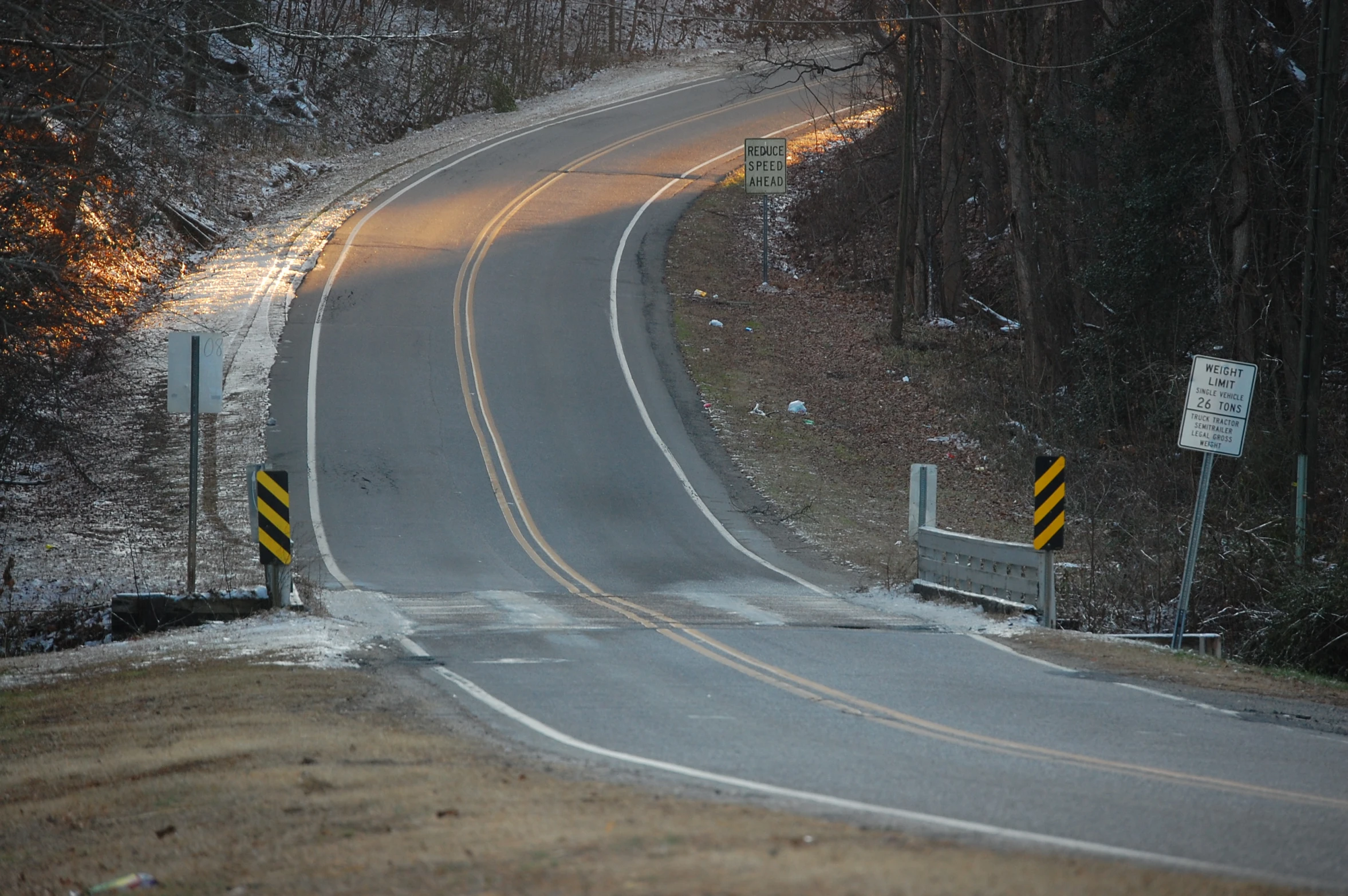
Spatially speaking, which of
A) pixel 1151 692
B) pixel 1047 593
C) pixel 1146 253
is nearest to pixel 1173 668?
pixel 1151 692

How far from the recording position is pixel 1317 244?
1822 cm

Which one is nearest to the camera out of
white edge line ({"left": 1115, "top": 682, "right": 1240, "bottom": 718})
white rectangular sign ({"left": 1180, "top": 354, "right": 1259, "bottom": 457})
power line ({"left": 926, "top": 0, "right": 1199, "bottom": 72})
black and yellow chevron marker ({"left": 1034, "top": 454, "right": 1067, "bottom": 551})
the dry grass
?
white edge line ({"left": 1115, "top": 682, "right": 1240, "bottom": 718})

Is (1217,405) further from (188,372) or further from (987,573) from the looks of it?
(188,372)

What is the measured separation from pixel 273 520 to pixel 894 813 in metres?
8.88

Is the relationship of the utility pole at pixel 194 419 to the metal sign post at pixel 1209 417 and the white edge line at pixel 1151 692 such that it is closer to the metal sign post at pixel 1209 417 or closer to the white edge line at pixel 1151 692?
the white edge line at pixel 1151 692

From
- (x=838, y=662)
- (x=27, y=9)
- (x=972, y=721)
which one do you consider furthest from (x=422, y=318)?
(x=972, y=721)

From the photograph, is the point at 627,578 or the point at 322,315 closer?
the point at 627,578

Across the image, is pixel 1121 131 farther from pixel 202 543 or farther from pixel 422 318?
pixel 202 543

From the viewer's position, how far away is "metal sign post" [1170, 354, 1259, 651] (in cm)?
1356

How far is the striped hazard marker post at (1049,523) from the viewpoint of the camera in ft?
47.0

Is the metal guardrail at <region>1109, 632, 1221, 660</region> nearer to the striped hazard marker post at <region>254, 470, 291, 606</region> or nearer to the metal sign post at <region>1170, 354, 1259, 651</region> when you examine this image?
the metal sign post at <region>1170, 354, 1259, 651</region>

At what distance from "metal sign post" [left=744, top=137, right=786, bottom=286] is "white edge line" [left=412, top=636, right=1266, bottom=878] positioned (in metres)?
26.9

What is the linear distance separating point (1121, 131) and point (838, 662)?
Result: 22149 mm

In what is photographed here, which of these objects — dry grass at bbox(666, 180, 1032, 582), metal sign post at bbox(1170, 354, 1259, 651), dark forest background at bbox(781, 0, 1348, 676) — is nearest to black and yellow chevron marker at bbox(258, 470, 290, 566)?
dry grass at bbox(666, 180, 1032, 582)
